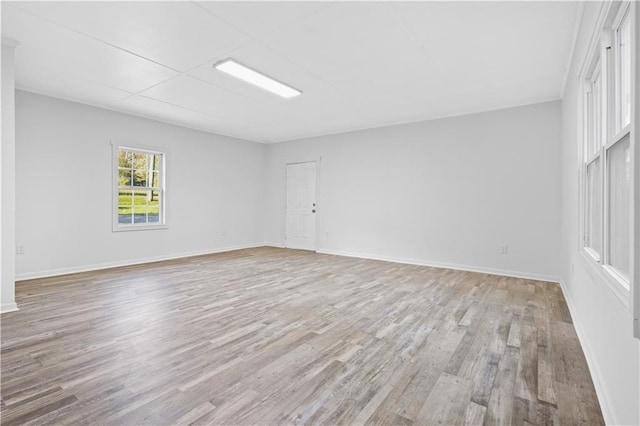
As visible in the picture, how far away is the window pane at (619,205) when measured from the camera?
146cm

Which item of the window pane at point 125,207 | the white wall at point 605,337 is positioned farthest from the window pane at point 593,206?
the window pane at point 125,207

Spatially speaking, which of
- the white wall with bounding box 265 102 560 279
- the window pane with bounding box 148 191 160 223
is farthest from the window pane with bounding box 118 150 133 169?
the white wall with bounding box 265 102 560 279

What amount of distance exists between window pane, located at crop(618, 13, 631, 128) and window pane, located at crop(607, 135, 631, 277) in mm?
139

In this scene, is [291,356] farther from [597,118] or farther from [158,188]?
[158,188]

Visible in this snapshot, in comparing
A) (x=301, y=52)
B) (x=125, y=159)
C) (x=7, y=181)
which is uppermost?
(x=301, y=52)

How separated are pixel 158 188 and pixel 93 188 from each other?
1091mm

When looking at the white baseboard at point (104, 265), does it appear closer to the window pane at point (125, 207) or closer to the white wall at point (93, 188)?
the white wall at point (93, 188)

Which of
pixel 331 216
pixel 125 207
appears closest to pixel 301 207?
pixel 331 216

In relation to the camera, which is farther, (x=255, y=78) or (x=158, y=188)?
(x=158, y=188)

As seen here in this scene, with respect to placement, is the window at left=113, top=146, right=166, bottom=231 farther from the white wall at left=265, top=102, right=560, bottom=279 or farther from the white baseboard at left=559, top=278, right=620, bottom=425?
the white baseboard at left=559, top=278, right=620, bottom=425

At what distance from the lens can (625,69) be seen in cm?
162

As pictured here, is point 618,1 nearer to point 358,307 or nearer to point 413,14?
point 413,14

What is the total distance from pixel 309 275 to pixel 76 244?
11.7ft

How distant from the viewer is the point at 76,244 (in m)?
4.77
